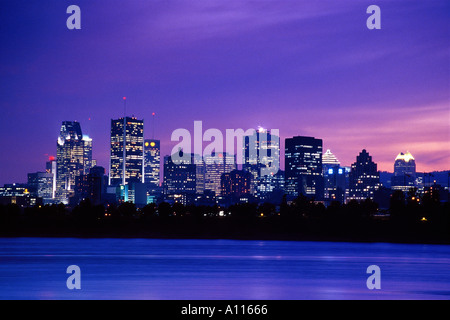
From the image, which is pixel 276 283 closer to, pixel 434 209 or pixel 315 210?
pixel 434 209

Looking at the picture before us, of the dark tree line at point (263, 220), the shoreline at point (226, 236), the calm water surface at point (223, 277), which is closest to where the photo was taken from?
the calm water surface at point (223, 277)

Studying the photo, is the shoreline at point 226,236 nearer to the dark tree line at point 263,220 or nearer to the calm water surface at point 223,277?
the dark tree line at point 263,220

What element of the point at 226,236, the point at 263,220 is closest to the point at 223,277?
the point at 226,236

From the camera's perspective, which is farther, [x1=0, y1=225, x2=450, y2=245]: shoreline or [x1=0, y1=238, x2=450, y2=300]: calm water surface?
[x1=0, y1=225, x2=450, y2=245]: shoreline

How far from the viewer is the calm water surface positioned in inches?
1838

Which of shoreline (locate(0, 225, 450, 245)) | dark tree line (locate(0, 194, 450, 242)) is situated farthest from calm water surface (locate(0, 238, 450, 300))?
dark tree line (locate(0, 194, 450, 242))

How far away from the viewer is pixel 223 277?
60375 millimetres

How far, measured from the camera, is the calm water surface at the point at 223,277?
153 ft

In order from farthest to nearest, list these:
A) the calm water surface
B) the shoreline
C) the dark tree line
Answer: the dark tree line, the shoreline, the calm water surface

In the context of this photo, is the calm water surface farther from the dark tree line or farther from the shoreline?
the dark tree line

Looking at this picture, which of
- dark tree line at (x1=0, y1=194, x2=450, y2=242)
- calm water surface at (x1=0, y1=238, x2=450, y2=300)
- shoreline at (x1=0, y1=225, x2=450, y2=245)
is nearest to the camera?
calm water surface at (x1=0, y1=238, x2=450, y2=300)

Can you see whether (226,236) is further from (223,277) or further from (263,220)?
(223,277)

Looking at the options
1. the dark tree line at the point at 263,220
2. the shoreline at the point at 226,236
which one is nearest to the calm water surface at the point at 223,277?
the shoreline at the point at 226,236
